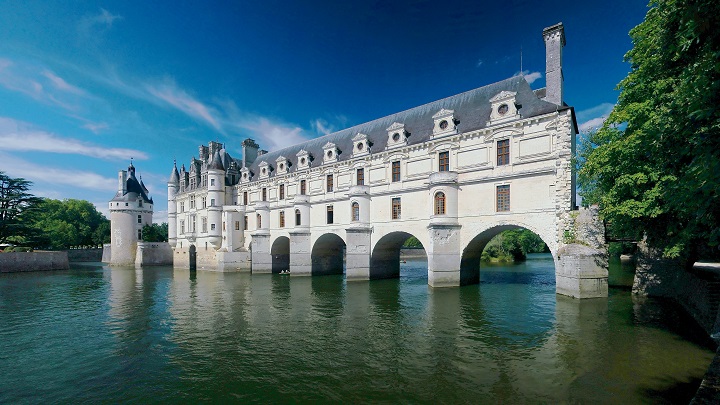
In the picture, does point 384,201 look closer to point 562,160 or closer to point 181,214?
point 562,160

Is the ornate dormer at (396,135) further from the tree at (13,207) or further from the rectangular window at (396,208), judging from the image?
the tree at (13,207)

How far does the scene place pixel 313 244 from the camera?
108ft

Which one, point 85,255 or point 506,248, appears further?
point 85,255

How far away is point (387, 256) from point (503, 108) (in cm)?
1573

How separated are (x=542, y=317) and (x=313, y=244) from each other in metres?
22.3

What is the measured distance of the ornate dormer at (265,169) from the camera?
38.8 m

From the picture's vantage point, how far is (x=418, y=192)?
2533cm

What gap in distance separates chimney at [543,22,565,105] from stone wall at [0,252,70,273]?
2550 inches

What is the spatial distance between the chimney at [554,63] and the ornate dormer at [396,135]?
34.0 ft

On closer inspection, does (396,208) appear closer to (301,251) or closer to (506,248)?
(301,251)

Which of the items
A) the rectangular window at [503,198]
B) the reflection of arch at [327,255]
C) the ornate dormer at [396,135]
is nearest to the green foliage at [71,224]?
the reflection of arch at [327,255]

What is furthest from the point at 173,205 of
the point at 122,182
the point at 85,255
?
the point at 85,255

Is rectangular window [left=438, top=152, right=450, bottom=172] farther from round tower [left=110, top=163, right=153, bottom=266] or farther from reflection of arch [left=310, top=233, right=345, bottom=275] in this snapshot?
round tower [left=110, top=163, right=153, bottom=266]

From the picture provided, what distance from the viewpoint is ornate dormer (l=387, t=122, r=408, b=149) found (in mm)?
26783
